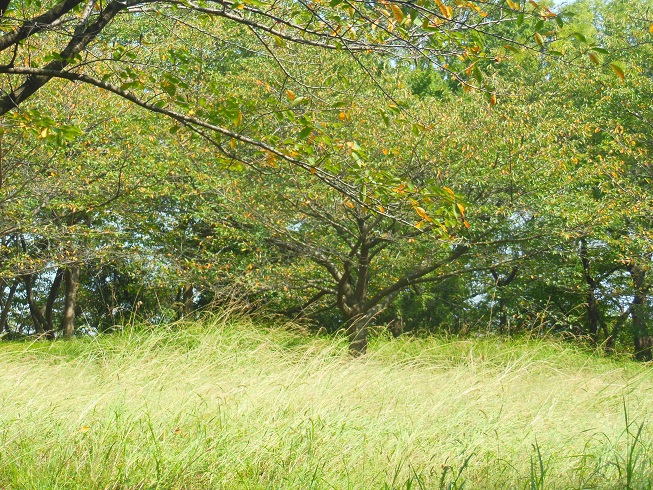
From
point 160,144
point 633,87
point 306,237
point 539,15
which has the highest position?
point 633,87

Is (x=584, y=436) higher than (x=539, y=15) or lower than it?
lower

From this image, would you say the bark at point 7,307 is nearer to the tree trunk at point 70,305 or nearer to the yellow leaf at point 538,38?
the tree trunk at point 70,305

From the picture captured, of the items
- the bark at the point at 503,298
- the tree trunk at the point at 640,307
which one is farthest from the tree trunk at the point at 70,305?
the tree trunk at the point at 640,307

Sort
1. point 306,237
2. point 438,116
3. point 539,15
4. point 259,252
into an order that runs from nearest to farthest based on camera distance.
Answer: point 539,15, point 438,116, point 306,237, point 259,252

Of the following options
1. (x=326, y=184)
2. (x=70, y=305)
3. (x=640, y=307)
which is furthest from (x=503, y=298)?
(x=70, y=305)

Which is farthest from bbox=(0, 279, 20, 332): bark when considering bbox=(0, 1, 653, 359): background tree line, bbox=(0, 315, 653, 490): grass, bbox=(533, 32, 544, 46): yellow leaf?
bbox=(533, 32, 544, 46): yellow leaf

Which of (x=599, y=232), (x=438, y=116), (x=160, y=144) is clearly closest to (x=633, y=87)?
(x=599, y=232)

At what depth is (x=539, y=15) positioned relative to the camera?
379cm

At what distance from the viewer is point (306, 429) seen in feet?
15.5

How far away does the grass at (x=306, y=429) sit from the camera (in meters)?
4.23

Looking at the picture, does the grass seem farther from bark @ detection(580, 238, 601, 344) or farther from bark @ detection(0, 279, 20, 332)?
bark @ detection(0, 279, 20, 332)

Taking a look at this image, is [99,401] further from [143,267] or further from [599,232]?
[599,232]

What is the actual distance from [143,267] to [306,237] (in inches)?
130

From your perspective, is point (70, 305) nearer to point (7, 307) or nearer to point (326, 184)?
point (7, 307)
